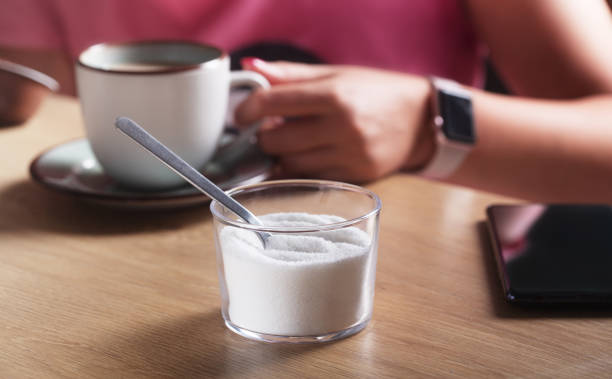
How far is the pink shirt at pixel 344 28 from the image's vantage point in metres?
1.13

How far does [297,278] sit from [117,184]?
0.33m

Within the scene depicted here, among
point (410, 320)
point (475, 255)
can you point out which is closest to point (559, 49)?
point (475, 255)

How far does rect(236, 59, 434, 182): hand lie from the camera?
0.68 meters

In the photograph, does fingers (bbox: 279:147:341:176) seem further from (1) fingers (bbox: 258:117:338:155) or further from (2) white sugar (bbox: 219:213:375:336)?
→ (2) white sugar (bbox: 219:213:375:336)

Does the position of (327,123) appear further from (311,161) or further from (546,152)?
(546,152)

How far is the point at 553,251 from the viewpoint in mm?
486

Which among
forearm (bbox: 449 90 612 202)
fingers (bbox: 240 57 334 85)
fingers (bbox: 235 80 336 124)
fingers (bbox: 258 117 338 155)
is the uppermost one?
fingers (bbox: 240 57 334 85)

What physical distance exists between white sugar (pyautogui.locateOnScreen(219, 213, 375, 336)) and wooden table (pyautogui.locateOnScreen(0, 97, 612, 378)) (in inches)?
0.6

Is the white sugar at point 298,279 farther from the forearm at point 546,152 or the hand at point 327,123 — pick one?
the forearm at point 546,152

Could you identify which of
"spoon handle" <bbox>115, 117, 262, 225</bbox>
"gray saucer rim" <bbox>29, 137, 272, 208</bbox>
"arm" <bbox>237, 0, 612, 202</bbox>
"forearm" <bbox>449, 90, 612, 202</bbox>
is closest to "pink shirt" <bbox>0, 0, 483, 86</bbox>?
"arm" <bbox>237, 0, 612, 202</bbox>

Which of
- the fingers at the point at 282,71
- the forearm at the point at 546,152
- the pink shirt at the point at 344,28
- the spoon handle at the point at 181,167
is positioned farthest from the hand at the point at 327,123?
the pink shirt at the point at 344,28

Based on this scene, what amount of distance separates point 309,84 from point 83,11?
2.68 feet

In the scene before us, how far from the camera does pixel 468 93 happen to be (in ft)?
2.58

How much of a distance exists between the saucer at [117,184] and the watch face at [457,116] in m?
0.21
